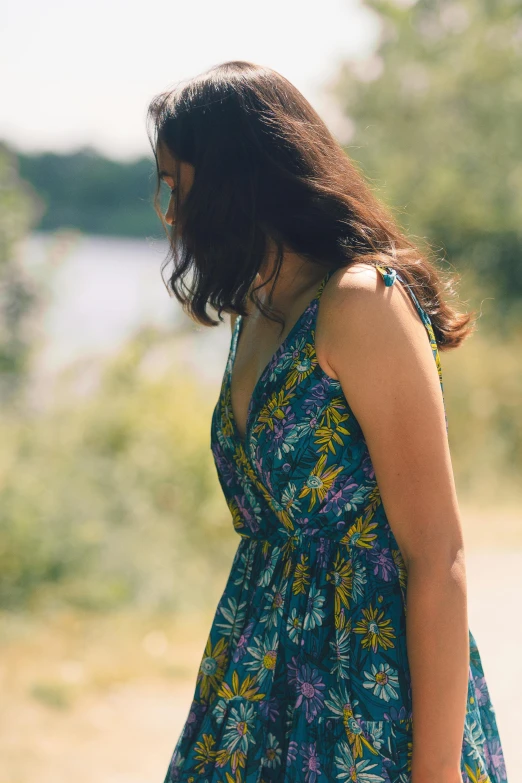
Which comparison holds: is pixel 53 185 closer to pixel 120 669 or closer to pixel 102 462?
pixel 102 462

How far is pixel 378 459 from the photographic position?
123 centimetres

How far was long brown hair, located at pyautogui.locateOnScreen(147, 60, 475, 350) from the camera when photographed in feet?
4.51

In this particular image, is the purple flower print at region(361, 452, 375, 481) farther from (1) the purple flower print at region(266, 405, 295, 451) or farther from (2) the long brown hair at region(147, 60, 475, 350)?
(2) the long brown hair at region(147, 60, 475, 350)

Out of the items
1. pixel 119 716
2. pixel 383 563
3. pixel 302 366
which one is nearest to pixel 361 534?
pixel 383 563

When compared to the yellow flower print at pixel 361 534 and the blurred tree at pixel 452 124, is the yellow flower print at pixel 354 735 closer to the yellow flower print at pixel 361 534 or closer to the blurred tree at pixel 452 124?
the yellow flower print at pixel 361 534

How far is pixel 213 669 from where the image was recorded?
1.54 meters

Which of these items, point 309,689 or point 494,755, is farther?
point 494,755

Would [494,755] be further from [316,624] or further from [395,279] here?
[395,279]

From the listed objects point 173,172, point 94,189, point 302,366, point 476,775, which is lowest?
point 476,775

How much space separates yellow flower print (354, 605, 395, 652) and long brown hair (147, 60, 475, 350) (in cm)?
47

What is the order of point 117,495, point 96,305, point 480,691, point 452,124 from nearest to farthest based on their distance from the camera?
point 480,691, point 117,495, point 96,305, point 452,124

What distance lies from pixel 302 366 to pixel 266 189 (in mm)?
303

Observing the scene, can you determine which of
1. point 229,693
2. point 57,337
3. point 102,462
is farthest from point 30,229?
point 229,693

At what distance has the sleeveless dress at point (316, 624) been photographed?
129cm
